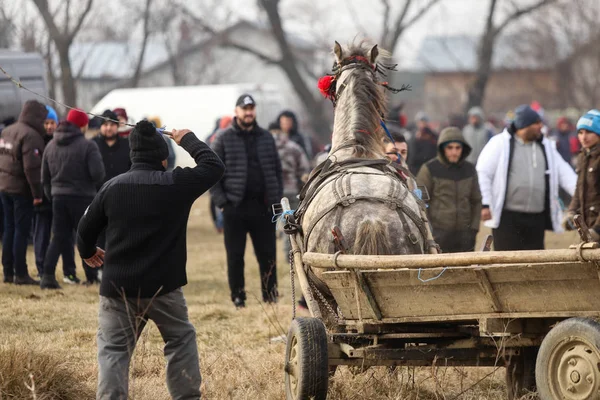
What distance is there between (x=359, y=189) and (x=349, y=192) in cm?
7

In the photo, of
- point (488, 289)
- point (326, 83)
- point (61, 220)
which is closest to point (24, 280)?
point (61, 220)

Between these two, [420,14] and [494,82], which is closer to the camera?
[420,14]

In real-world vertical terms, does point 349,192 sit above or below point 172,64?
below

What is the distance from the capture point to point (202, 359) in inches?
295

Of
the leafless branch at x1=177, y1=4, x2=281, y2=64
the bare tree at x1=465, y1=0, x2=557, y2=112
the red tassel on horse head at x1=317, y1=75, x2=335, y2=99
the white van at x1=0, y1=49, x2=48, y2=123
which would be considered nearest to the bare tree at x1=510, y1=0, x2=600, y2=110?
the bare tree at x1=465, y1=0, x2=557, y2=112

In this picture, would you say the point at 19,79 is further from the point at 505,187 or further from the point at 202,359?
the point at 202,359

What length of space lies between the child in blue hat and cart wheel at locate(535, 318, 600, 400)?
13.7 feet

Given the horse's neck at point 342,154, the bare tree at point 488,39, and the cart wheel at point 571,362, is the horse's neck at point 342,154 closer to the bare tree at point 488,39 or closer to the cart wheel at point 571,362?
the cart wheel at point 571,362

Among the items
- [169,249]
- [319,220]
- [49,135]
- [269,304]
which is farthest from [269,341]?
[49,135]

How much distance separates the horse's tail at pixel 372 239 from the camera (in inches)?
243

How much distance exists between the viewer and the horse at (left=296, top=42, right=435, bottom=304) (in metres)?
6.30

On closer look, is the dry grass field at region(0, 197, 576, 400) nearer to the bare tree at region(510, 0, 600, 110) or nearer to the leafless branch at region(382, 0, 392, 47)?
the leafless branch at region(382, 0, 392, 47)

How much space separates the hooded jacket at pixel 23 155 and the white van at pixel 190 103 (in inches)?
536

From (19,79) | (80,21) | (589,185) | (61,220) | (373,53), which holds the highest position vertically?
(80,21)
